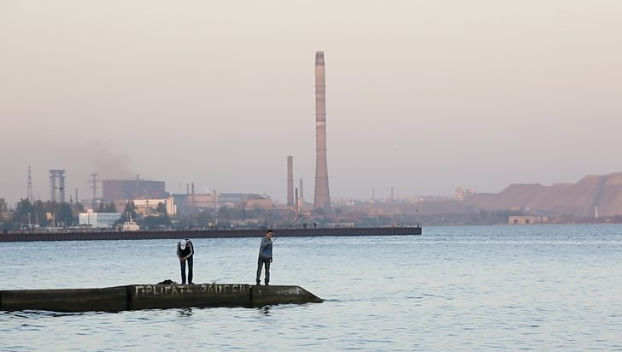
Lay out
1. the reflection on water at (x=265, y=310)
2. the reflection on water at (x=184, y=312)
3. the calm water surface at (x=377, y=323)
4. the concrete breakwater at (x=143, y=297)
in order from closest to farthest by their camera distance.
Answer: the calm water surface at (x=377, y=323)
the reflection on water at (x=184, y=312)
the reflection on water at (x=265, y=310)
the concrete breakwater at (x=143, y=297)

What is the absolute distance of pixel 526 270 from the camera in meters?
77.0

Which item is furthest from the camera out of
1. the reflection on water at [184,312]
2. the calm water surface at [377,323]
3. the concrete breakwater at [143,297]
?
the concrete breakwater at [143,297]

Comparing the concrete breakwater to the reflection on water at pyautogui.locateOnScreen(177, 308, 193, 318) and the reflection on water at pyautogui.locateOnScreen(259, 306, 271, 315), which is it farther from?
the reflection on water at pyautogui.locateOnScreen(259, 306, 271, 315)

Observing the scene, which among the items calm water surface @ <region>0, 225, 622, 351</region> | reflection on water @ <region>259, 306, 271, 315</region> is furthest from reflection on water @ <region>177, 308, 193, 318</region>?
reflection on water @ <region>259, 306, 271, 315</region>

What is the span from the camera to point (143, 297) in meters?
41.5

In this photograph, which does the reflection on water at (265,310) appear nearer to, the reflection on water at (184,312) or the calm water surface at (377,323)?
the calm water surface at (377,323)

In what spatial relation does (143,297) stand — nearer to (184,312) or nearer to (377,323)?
(184,312)

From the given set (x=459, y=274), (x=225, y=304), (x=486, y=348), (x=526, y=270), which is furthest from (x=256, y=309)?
(x=526, y=270)

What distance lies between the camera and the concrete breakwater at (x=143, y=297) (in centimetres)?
4094

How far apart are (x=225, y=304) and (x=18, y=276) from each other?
129ft

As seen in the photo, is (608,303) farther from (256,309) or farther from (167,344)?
(167,344)

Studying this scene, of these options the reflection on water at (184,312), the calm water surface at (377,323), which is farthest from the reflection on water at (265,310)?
the reflection on water at (184,312)

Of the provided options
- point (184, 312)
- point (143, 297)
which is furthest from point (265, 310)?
point (143, 297)

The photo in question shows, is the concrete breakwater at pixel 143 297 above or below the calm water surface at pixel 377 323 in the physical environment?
above
